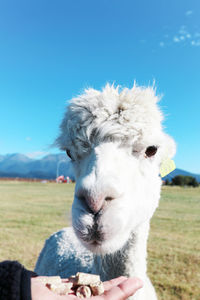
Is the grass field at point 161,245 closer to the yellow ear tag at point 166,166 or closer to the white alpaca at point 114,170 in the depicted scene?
the white alpaca at point 114,170

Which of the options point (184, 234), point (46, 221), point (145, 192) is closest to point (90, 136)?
point (145, 192)

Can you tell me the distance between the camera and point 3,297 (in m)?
1.37

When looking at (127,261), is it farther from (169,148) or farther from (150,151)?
(169,148)

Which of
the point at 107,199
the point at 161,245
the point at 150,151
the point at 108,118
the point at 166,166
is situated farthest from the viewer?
the point at 161,245

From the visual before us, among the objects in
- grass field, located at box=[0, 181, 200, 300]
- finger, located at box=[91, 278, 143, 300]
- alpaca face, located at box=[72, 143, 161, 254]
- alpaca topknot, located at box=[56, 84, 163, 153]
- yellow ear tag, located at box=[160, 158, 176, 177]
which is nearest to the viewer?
alpaca face, located at box=[72, 143, 161, 254]

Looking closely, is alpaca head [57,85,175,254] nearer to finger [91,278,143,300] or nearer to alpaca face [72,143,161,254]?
alpaca face [72,143,161,254]

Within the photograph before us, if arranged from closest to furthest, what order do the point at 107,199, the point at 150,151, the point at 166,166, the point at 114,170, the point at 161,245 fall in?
the point at 107,199 < the point at 114,170 < the point at 150,151 < the point at 166,166 < the point at 161,245

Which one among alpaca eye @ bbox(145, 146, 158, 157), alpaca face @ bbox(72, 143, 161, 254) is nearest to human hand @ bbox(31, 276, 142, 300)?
alpaca face @ bbox(72, 143, 161, 254)

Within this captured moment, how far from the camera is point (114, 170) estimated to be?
1.82 metres

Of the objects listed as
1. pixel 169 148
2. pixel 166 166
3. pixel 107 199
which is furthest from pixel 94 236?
pixel 169 148

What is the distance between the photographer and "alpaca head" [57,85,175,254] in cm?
168

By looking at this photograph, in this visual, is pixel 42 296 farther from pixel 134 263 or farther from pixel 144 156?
pixel 144 156

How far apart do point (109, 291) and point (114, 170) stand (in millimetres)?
927

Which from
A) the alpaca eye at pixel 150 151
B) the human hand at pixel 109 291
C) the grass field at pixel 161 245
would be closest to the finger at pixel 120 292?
the human hand at pixel 109 291
